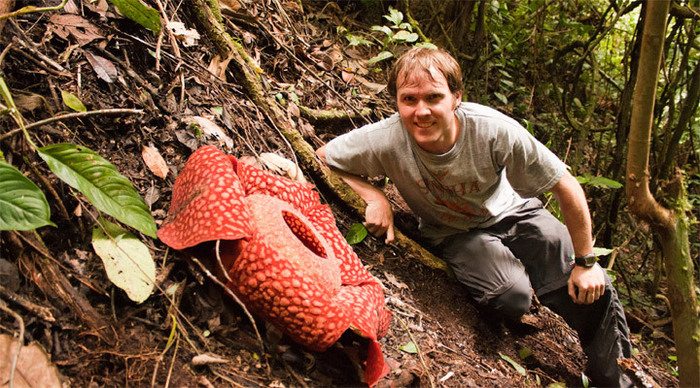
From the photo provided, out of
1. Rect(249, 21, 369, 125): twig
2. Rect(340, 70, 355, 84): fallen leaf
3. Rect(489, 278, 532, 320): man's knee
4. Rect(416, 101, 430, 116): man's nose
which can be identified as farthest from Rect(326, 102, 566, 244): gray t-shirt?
Rect(340, 70, 355, 84): fallen leaf

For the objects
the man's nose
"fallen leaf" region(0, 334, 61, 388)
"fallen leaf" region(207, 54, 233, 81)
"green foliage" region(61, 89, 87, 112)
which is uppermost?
the man's nose

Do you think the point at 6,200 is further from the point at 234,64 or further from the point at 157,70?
the point at 234,64

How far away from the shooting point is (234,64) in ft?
10.3

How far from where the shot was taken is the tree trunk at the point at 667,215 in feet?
6.44

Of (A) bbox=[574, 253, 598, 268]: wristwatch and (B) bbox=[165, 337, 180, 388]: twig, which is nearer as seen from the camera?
(B) bbox=[165, 337, 180, 388]: twig

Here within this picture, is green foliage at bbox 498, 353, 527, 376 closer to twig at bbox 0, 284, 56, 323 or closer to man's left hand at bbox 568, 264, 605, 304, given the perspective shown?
man's left hand at bbox 568, 264, 605, 304

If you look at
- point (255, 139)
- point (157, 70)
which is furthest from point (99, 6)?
point (255, 139)

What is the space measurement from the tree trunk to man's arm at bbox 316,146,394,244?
1.23 metres

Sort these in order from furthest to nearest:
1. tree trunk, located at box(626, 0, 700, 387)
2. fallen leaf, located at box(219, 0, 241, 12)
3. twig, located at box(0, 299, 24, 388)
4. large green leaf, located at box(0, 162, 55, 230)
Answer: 1. fallen leaf, located at box(219, 0, 241, 12)
2. tree trunk, located at box(626, 0, 700, 387)
3. large green leaf, located at box(0, 162, 55, 230)
4. twig, located at box(0, 299, 24, 388)

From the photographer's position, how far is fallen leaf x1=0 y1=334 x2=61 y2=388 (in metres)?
1.37

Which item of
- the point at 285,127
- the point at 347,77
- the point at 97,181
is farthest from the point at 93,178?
the point at 347,77

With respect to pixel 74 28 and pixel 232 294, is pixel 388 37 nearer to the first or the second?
pixel 74 28

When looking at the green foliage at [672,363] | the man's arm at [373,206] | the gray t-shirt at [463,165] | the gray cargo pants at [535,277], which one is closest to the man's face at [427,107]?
the gray t-shirt at [463,165]

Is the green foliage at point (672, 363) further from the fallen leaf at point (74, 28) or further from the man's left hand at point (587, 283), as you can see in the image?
the fallen leaf at point (74, 28)
